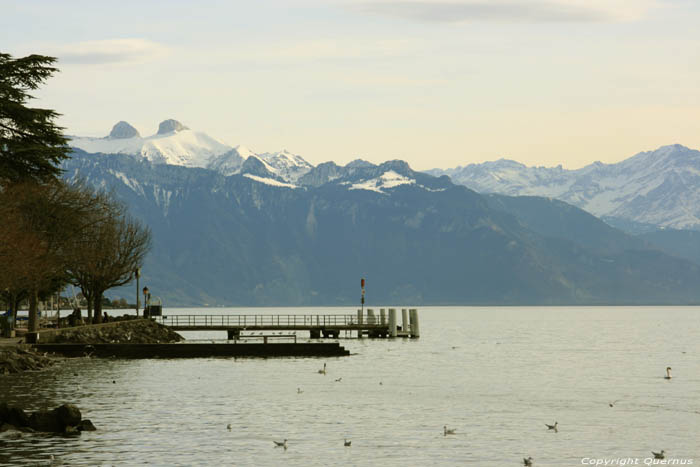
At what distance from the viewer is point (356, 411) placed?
5750cm

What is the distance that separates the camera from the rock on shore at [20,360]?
7281 centimetres

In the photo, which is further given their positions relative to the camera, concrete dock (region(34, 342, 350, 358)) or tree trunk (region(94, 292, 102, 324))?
tree trunk (region(94, 292, 102, 324))

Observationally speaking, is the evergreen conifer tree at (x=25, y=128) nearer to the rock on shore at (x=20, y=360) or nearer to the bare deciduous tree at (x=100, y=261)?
the rock on shore at (x=20, y=360)

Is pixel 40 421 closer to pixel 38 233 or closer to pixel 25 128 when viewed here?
pixel 25 128

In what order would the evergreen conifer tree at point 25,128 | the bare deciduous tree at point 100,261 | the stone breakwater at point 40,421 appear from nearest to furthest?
1. the stone breakwater at point 40,421
2. the evergreen conifer tree at point 25,128
3. the bare deciduous tree at point 100,261

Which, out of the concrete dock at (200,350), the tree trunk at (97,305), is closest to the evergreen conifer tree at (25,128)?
the concrete dock at (200,350)

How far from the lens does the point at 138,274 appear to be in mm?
123500

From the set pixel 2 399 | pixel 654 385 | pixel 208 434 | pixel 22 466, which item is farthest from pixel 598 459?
pixel 654 385

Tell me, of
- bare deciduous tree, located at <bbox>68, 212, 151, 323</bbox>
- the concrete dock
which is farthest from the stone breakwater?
bare deciduous tree, located at <bbox>68, 212, 151, 323</bbox>

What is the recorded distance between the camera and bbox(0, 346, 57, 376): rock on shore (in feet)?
239

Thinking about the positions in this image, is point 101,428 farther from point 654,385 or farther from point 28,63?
point 654,385

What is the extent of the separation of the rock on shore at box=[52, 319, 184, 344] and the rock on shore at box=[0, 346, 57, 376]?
1299cm

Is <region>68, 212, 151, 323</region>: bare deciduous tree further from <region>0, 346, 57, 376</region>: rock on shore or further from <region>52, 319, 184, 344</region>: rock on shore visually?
<region>0, 346, 57, 376</region>: rock on shore

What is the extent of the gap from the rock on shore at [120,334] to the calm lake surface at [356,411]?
7.01 m
